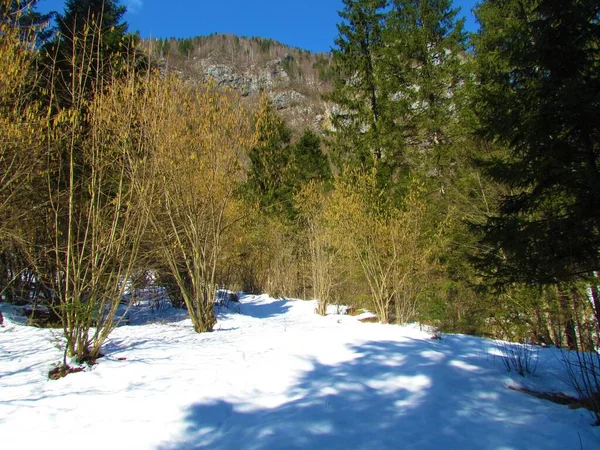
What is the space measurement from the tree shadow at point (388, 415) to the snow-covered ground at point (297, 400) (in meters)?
0.01

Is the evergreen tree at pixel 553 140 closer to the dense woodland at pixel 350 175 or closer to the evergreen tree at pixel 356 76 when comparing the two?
the dense woodland at pixel 350 175

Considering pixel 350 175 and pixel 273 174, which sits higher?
pixel 273 174

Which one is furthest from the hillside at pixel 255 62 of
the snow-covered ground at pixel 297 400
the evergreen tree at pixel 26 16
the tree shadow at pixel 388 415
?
the tree shadow at pixel 388 415

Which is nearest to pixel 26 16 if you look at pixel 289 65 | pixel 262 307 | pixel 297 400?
pixel 297 400

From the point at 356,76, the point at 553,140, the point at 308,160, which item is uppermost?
the point at 356,76

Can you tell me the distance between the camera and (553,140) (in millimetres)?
4730

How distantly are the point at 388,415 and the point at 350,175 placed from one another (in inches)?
409

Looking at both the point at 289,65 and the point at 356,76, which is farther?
the point at 289,65

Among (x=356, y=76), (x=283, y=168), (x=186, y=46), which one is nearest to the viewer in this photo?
(x=356, y=76)

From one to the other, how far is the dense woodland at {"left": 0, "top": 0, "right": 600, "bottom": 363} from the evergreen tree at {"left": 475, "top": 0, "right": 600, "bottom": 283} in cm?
3

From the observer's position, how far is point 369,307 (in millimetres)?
16297

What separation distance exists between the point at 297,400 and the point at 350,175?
10.2m

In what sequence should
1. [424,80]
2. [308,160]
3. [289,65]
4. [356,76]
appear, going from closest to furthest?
1. [424,80]
2. [356,76]
3. [308,160]
4. [289,65]

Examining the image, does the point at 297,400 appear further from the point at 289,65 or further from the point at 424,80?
the point at 289,65
